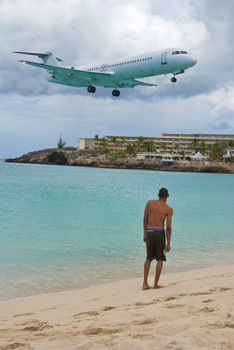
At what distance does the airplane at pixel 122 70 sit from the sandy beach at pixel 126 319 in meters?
34.5

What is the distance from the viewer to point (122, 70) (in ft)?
162

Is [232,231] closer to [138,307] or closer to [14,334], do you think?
[138,307]

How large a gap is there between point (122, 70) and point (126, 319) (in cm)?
4371

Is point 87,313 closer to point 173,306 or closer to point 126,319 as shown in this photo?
point 126,319

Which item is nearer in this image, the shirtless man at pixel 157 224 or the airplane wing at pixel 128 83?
the shirtless man at pixel 157 224

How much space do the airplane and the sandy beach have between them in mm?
34495

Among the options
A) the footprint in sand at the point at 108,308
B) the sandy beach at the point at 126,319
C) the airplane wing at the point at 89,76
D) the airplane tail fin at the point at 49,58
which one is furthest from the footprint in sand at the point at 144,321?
the airplane tail fin at the point at 49,58

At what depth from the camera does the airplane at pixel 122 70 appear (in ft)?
151

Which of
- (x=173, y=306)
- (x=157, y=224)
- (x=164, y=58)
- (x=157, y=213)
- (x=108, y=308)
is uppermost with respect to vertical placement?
(x=164, y=58)

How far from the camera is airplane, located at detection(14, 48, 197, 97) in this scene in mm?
46094

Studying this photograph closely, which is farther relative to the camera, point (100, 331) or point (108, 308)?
point (108, 308)

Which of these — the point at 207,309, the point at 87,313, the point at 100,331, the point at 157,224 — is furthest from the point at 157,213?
the point at 100,331

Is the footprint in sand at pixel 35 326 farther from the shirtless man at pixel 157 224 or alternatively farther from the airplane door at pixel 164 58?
the airplane door at pixel 164 58

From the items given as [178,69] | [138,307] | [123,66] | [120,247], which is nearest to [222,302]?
[138,307]
